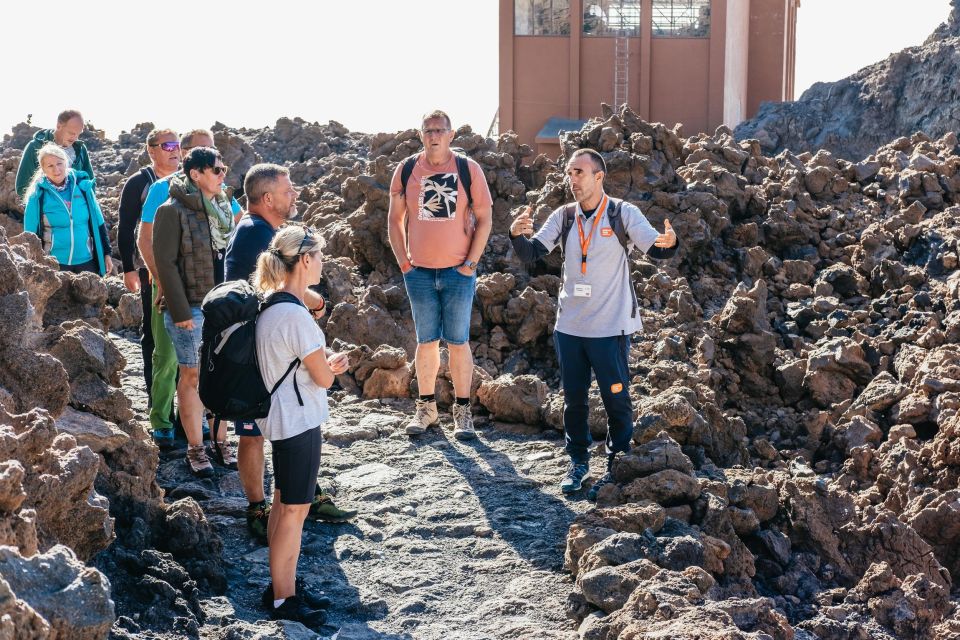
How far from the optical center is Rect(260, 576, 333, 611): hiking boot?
5.29 meters

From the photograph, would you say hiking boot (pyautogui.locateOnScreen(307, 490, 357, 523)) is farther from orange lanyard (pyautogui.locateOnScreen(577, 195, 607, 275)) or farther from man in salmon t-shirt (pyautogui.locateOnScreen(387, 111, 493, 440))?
orange lanyard (pyautogui.locateOnScreen(577, 195, 607, 275))

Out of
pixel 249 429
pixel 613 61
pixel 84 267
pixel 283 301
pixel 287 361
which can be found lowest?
pixel 249 429

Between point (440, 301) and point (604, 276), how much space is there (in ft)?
4.98

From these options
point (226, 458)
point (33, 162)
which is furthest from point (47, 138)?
point (226, 458)

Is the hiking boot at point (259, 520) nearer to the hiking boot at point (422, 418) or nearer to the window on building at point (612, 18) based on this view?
the hiking boot at point (422, 418)

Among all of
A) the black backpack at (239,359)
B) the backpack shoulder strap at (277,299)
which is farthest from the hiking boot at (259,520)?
the backpack shoulder strap at (277,299)

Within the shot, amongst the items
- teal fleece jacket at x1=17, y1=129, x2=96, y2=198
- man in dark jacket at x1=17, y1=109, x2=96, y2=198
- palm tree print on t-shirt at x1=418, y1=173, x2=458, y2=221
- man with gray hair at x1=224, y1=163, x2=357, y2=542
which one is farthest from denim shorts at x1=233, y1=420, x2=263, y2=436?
man in dark jacket at x1=17, y1=109, x2=96, y2=198

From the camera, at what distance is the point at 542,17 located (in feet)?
78.2

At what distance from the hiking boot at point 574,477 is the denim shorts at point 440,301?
1.26 m

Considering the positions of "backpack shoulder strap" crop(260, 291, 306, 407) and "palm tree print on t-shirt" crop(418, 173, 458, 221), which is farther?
"palm tree print on t-shirt" crop(418, 173, 458, 221)

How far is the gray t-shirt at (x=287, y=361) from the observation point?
4902 millimetres

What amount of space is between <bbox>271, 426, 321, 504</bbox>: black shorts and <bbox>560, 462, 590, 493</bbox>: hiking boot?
2405 millimetres

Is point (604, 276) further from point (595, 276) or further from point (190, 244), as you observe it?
point (190, 244)

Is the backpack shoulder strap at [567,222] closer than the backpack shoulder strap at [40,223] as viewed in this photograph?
Yes
